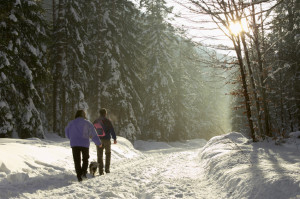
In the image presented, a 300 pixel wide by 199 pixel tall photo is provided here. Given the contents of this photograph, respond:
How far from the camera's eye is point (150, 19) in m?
31.4

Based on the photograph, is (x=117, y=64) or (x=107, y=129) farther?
(x=117, y=64)

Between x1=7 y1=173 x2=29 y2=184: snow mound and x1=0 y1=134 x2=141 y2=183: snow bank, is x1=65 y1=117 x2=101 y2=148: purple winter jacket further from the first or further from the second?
x1=7 y1=173 x2=29 y2=184: snow mound

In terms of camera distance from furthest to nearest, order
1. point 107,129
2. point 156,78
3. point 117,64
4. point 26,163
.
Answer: point 156,78, point 117,64, point 107,129, point 26,163

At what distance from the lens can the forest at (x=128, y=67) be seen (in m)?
9.20

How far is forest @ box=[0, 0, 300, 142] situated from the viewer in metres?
9.20

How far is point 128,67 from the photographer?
27.2 metres

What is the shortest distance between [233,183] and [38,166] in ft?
17.2

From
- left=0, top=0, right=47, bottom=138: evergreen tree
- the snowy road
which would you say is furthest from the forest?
the snowy road

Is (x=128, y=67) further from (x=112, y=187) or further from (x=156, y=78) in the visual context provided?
(x=112, y=187)

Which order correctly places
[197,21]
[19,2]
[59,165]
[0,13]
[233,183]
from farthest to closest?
[19,2], [0,13], [59,165], [197,21], [233,183]

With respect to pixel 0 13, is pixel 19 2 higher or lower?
higher

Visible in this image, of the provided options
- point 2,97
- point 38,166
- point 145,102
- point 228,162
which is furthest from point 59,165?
point 145,102

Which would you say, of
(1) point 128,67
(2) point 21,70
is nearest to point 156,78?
(1) point 128,67

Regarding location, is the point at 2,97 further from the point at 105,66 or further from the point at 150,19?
the point at 150,19
